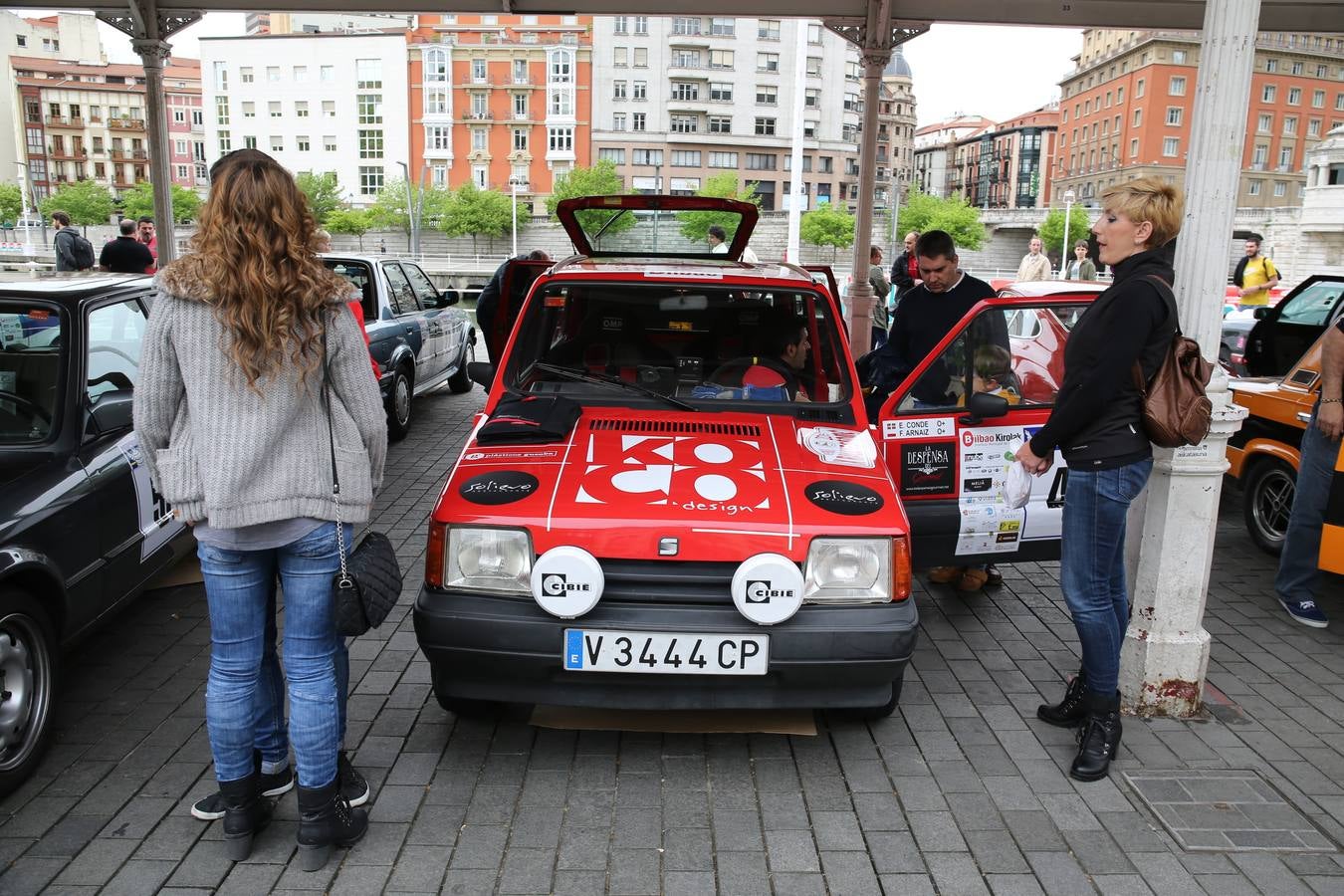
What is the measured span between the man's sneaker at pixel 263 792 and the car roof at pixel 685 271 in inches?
92.7

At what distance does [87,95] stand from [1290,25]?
398 ft

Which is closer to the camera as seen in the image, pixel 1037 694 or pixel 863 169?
pixel 1037 694

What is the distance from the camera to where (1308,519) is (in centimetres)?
518

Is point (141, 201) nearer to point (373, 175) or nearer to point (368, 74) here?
point (373, 175)

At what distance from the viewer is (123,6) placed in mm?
10305

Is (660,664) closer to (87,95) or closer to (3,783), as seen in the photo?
(3,783)

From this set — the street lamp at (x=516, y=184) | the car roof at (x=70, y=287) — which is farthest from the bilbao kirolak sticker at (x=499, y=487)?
the street lamp at (x=516, y=184)

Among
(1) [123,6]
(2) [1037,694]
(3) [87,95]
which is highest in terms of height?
(3) [87,95]

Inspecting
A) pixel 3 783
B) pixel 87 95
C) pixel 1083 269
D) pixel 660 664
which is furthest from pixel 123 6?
pixel 87 95

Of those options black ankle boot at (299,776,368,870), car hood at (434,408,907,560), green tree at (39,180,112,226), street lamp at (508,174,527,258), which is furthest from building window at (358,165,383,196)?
black ankle boot at (299,776,368,870)

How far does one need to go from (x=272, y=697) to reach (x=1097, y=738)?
2831 millimetres

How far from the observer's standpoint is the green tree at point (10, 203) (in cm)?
9433

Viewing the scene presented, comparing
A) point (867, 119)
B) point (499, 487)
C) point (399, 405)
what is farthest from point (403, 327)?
point (499, 487)

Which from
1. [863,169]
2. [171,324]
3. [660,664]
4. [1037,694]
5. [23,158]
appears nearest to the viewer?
[171,324]
